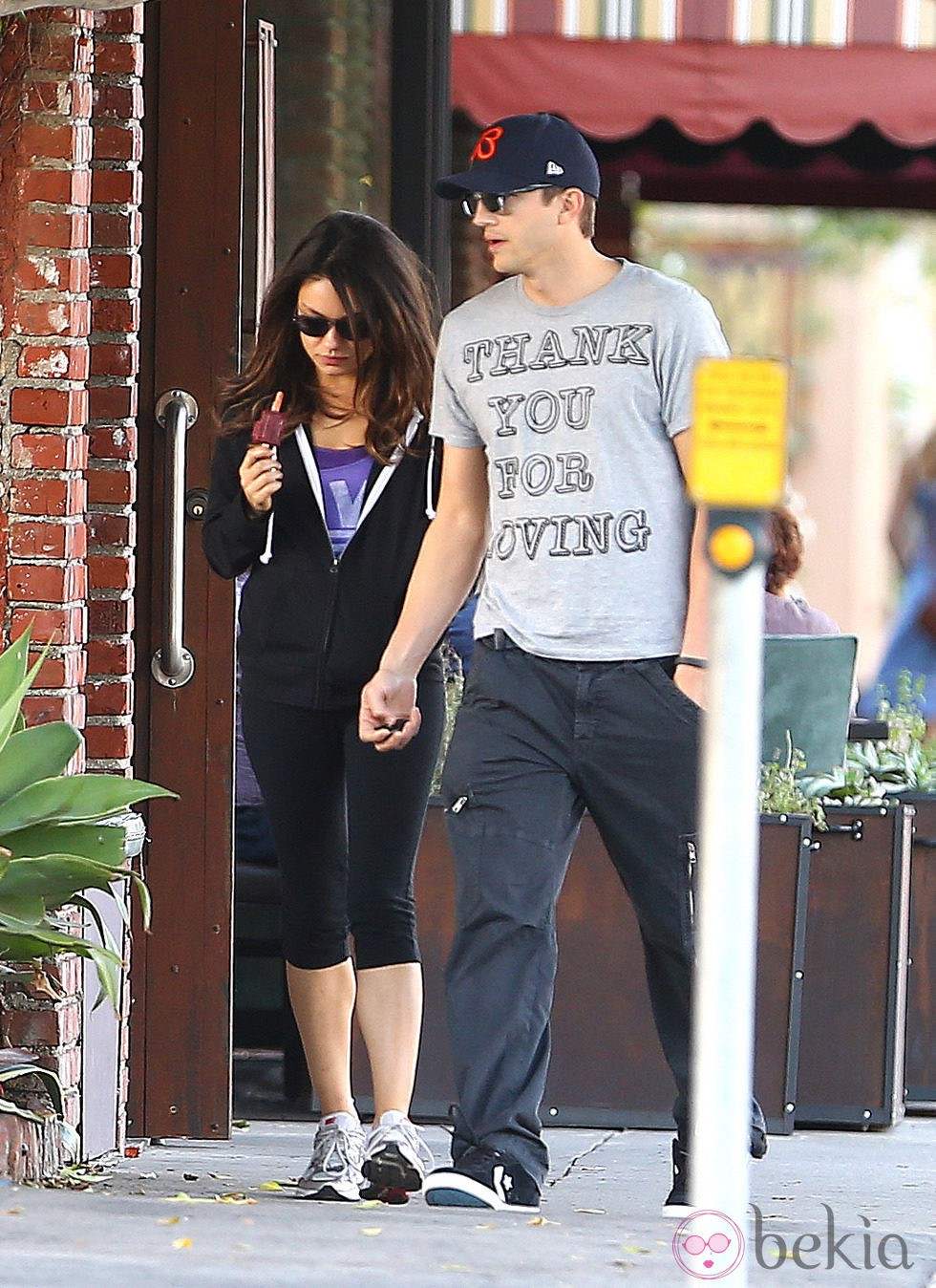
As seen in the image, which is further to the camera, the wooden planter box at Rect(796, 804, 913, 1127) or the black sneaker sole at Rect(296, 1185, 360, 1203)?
the wooden planter box at Rect(796, 804, 913, 1127)

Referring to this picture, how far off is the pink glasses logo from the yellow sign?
653mm

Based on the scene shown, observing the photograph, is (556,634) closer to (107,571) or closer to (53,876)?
(53,876)

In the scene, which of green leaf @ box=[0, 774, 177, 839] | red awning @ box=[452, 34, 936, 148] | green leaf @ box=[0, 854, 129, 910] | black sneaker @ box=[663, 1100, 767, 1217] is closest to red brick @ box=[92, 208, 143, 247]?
green leaf @ box=[0, 774, 177, 839]

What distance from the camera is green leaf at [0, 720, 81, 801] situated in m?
3.65

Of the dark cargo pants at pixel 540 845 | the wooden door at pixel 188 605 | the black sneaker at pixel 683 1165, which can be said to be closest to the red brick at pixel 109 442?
the wooden door at pixel 188 605

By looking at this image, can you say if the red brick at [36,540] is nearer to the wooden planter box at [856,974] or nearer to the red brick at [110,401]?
the red brick at [110,401]

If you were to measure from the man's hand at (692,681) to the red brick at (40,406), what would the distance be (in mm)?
1221

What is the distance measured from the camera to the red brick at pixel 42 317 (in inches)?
157

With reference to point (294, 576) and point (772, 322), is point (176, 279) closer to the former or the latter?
point (294, 576)

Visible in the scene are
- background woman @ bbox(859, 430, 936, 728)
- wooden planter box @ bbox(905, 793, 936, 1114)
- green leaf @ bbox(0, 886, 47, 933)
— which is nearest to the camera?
green leaf @ bbox(0, 886, 47, 933)

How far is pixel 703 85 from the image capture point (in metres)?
7.81

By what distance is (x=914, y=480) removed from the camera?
786 cm

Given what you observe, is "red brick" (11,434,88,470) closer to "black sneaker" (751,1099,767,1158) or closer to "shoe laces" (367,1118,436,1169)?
"shoe laces" (367,1118,436,1169)

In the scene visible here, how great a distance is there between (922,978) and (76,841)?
2.28m
